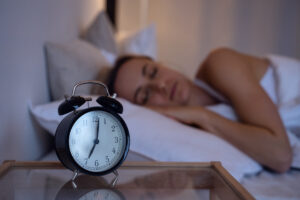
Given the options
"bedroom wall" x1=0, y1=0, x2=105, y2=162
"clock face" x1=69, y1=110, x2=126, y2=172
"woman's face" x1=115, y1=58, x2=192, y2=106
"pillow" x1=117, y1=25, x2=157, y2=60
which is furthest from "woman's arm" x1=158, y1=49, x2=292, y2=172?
"pillow" x1=117, y1=25, x2=157, y2=60

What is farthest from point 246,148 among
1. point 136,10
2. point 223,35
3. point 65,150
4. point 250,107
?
point 136,10

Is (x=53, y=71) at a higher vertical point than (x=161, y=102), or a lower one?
higher

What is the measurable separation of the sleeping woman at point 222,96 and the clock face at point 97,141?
27.5 inches

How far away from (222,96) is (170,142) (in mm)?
628

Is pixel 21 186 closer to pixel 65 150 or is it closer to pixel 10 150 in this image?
pixel 65 150

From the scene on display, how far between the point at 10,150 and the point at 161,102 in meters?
0.76

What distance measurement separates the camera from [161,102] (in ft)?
5.02

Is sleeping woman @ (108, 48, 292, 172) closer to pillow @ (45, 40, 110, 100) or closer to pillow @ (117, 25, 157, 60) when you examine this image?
pillow @ (45, 40, 110, 100)

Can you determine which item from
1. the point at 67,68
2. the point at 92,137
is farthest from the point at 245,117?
the point at 92,137

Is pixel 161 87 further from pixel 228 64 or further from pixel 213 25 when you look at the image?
pixel 213 25

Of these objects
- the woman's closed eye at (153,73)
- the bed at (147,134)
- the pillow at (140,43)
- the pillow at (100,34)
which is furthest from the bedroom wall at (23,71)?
the pillow at (140,43)

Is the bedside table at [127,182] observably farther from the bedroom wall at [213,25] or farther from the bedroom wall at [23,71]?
the bedroom wall at [213,25]

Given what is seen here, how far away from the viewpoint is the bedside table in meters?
0.60

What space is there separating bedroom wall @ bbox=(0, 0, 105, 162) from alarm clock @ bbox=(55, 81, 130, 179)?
33cm
